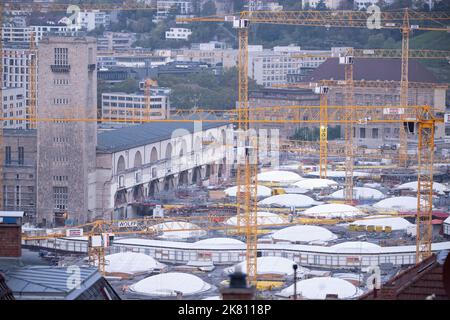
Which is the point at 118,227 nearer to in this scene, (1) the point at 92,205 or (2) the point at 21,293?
(1) the point at 92,205

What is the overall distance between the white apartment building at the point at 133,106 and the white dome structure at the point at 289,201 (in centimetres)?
770

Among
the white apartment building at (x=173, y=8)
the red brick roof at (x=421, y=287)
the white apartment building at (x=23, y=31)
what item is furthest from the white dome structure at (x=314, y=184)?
the white apartment building at (x=173, y=8)

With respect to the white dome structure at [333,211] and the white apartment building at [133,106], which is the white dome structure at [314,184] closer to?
the white dome structure at [333,211]

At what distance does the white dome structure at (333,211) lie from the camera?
18.7 metres

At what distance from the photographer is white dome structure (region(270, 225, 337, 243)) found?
16.4m

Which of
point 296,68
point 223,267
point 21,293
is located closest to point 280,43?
point 296,68

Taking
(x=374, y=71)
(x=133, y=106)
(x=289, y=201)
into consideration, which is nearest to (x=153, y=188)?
(x=289, y=201)

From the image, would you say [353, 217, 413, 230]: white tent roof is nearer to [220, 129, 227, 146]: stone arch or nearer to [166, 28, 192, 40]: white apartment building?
[220, 129, 227, 146]: stone arch

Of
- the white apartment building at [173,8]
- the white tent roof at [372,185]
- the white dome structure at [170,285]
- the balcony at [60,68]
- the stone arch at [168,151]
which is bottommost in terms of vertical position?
the white tent roof at [372,185]

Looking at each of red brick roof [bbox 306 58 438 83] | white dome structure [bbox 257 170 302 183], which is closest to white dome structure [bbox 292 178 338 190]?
white dome structure [bbox 257 170 302 183]

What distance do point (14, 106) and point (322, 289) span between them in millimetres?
14237

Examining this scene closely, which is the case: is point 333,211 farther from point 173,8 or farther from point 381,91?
point 173,8
